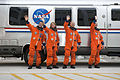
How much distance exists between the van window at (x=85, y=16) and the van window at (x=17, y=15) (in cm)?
229

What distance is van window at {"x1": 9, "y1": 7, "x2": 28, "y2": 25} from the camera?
11.1 metres

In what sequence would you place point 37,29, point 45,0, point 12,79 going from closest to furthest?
point 12,79
point 37,29
point 45,0

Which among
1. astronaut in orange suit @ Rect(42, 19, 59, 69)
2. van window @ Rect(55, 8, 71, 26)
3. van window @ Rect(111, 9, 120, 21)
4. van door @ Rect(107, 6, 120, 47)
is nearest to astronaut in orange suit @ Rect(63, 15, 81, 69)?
astronaut in orange suit @ Rect(42, 19, 59, 69)

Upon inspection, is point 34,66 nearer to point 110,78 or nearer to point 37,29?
point 37,29

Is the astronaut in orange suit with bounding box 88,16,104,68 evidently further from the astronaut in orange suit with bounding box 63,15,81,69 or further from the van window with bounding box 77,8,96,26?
the astronaut in orange suit with bounding box 63,15,81,69

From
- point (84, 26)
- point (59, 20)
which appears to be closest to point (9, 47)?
point (59, 20)

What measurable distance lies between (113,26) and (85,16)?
4.11 ft

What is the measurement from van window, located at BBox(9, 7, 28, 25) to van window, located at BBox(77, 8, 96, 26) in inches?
90.3

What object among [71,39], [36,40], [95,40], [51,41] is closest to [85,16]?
[95,40]

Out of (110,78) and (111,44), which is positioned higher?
(111,44)

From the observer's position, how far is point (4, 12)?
36.2 feet

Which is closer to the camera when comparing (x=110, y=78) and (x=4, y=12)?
(x=110, y=78)

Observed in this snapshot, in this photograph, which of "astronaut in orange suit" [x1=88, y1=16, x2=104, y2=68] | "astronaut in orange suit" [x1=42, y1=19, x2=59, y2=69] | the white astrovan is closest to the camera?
"astronaut in orange suit" [x1=42, y1=19, x2=59, y2=69]

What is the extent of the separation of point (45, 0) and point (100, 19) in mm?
2481
